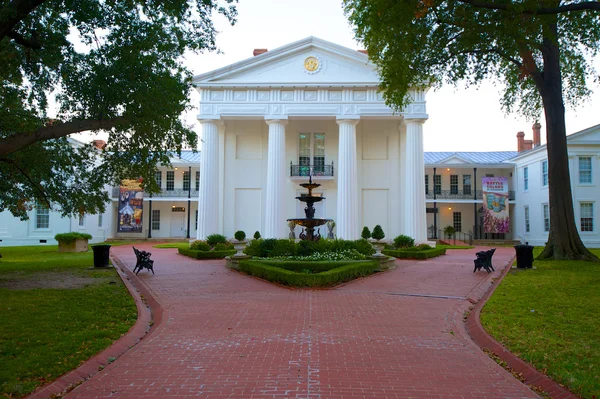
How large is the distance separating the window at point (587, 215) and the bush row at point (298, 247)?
2307 cm

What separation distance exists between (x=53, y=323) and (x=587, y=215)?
35.3m

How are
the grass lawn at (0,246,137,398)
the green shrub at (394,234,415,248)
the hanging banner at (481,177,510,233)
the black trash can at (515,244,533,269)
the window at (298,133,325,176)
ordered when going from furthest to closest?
the hanging banner at (481,177,510,233), the window at (298,133,325,176), the green shrub at (394,234,415,248), the black trash can at (515,244,533,269), the grass lawn at (0,246,137,398)

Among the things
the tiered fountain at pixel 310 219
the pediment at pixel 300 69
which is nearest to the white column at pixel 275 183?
the pediment at pixel 300 69

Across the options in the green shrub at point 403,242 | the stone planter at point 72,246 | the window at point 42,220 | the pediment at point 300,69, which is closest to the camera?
the green shrub at point 403,242

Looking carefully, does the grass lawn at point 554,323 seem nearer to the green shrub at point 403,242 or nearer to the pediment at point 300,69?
the green shrub at point 403,242

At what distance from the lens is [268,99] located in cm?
Answer: 3003

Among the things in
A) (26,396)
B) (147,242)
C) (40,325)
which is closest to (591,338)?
(26,396)

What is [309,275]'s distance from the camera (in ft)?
39.2

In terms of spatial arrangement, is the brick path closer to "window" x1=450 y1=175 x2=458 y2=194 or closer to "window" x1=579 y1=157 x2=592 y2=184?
"window" x1=579 y1=157 x2=592 y2=184

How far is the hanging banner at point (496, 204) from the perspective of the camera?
35.9 meters

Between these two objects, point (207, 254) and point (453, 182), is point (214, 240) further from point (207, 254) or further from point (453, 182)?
point (453, 182)

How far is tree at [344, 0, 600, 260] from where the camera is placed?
1387cm

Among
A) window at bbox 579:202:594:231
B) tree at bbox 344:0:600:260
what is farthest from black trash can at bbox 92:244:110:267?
window at bbox 579:202:594:231

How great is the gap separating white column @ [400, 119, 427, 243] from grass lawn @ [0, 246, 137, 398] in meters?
19.3
